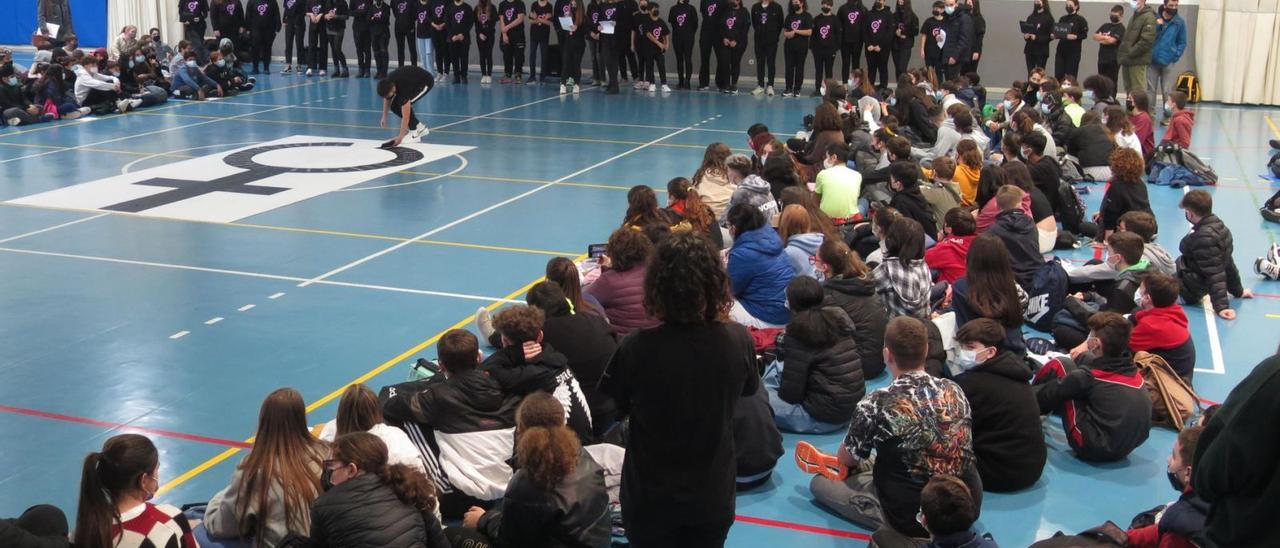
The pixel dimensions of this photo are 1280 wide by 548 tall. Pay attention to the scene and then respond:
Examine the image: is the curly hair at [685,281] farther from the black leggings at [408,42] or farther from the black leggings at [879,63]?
the black leggings at [408,42]

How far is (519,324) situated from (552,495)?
1.24m

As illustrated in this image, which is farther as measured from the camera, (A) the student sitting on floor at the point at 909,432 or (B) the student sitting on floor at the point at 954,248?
(B) the student sitting on floor at the point at 954,248

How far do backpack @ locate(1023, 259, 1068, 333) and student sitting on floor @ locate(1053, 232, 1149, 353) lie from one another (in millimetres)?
109

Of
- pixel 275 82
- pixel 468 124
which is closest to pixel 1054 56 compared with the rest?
pixel 468 124

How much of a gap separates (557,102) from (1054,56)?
10.8 m

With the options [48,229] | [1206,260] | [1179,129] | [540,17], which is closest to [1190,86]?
[1179,129]

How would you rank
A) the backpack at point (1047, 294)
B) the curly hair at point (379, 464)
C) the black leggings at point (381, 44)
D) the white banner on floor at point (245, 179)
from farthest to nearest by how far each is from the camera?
the black leggings at point (381, 44) → the white banner on floor at point (245, 179) → the backpack at point (1047, 294) → the curly hair at point (379, 464)

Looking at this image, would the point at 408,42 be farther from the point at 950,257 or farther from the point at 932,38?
the point at 950,257

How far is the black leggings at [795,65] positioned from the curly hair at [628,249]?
1748cm

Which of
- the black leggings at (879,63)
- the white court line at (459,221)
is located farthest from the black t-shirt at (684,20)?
the white court line at (459,221)

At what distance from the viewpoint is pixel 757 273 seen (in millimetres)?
8664

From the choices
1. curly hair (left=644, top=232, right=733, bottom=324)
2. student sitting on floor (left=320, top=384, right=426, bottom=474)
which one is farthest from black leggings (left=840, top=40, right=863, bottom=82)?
curly hair (left=644, top=232, right=733, bottom=324)

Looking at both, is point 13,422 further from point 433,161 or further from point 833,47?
point 833,47

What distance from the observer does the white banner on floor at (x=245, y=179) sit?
541 inches
